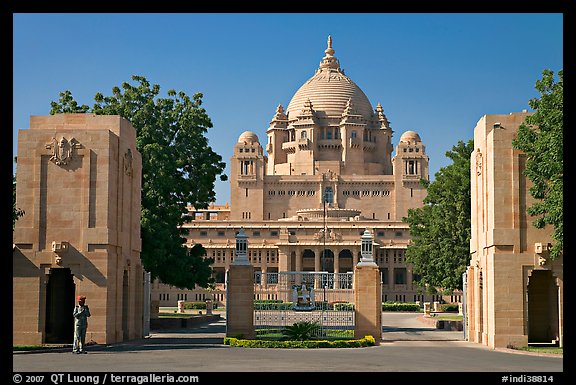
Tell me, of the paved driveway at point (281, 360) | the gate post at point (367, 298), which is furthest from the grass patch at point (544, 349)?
the gate post at point (367, 298)

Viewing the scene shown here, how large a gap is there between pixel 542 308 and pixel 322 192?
10656 centimetres

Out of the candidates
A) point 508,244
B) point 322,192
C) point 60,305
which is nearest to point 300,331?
point 508,244

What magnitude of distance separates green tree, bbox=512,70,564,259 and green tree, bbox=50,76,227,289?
19.0 meters

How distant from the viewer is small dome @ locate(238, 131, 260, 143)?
483 feet

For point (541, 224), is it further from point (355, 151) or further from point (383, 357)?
point (355, 151)

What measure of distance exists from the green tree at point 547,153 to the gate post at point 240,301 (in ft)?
31.0

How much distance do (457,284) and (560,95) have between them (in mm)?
24737

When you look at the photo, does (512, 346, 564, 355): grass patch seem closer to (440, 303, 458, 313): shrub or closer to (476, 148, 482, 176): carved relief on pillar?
(476, 148, 482, 176): carved relief on pillar

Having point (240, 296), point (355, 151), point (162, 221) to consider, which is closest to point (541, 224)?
point (240, 296)

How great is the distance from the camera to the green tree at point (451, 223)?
5153cm
